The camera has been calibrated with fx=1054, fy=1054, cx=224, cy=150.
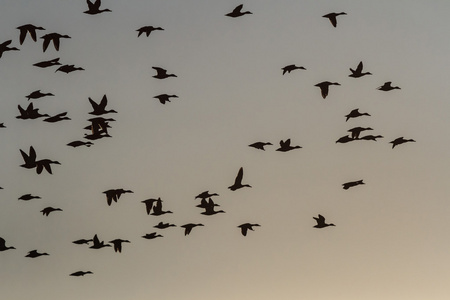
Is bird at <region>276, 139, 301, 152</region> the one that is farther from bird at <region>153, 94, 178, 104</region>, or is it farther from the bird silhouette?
the bird silhouette

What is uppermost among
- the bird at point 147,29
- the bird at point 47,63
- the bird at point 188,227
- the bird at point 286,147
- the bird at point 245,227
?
the bird at point 147,29

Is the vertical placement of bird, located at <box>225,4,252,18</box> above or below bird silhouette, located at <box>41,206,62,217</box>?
above

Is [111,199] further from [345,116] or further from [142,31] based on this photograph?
[345,116]

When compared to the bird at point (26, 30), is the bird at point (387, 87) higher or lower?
lower

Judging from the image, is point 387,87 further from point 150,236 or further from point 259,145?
point 150,236

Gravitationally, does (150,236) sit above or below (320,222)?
above

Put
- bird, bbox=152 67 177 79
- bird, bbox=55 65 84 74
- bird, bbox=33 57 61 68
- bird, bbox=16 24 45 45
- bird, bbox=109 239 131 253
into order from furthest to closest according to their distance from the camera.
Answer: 1. bird, bbox=109 239 131 253
2. bird, bbox=152 67 177 79
3. bird, bbox=55 65 84 74
4. bird, bbox=33 57 61 68
5. bird, bbox=16 24 45 45

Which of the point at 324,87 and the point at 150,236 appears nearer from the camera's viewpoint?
the point at 324,87

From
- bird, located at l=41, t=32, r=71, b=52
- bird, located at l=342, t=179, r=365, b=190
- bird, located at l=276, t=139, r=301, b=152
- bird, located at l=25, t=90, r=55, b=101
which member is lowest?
bird, located at l=342, t=179, r=365, b=190

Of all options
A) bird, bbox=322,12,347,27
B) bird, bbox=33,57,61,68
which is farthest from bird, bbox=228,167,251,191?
bird, bbox=33,57,61,68

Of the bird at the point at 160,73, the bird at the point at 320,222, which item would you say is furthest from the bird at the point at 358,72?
the bird at the point at 160,73

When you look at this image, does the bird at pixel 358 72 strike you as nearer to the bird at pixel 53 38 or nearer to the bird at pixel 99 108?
the bird at pixel 99 108

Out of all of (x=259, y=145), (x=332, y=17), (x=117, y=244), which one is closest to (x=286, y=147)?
(x=259, y=145)

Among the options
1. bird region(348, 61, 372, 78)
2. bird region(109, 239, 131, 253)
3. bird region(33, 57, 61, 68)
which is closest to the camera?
bird region(33, 57, 61, 68)
